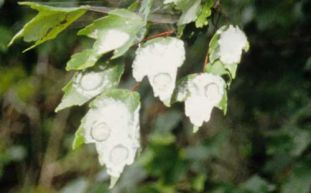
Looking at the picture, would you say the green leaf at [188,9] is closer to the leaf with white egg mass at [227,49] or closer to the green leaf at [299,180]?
the leaf with white egg mass at [227,49]

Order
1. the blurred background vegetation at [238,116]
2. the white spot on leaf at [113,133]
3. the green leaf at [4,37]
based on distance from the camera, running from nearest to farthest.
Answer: the white spot on leaf at [113,133]
the green leaf at [4,37]
the blurred background vegetation at [238,116]

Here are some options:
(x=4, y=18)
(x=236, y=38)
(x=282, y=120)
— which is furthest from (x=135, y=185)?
(x=236, y=38)

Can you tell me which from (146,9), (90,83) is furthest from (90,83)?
(146,9)

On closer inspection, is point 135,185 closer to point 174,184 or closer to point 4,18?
point 174,184

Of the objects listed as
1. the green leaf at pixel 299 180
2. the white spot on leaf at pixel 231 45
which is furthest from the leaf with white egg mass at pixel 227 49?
the green leaf at pixel 299 180

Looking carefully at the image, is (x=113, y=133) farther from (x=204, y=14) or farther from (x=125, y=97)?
(x=204, y=14)

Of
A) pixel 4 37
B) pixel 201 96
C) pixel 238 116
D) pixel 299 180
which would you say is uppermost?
pixel 201 96
